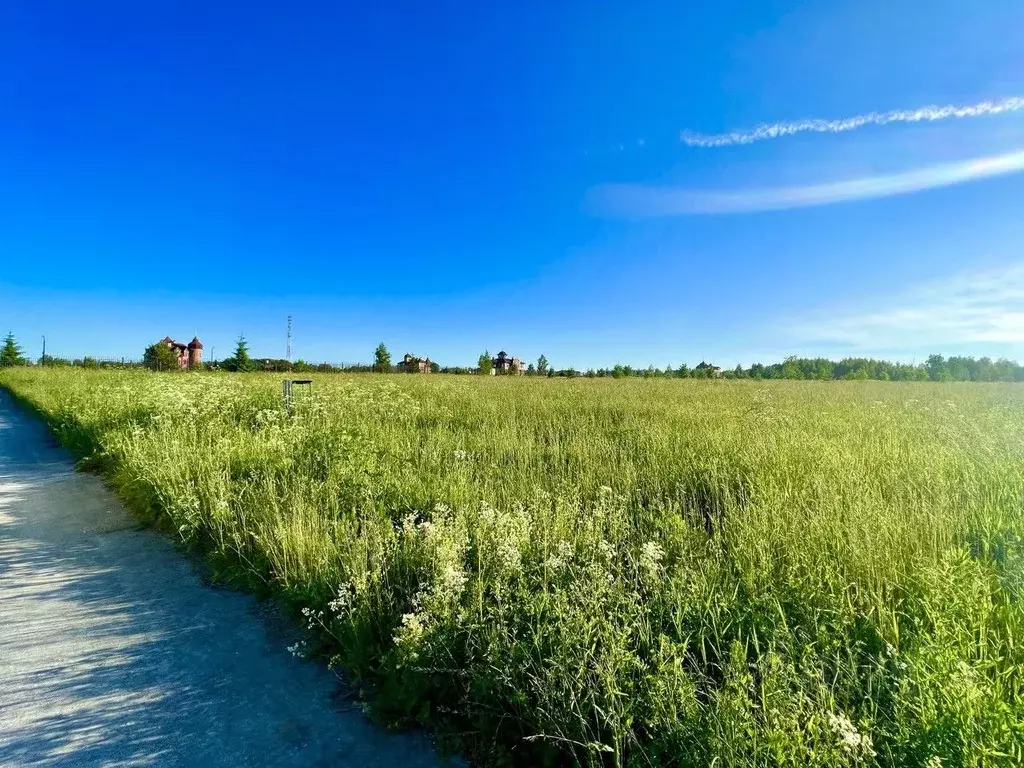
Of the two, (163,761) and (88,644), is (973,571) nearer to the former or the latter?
(163,761)

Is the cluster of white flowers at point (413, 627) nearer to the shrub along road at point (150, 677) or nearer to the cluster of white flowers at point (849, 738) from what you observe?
the shrub along road at point (150, 677)

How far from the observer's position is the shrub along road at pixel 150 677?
211 centimetres

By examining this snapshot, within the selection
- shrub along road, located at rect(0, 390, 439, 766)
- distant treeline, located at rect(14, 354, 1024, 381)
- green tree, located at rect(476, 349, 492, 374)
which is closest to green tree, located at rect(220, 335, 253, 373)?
distant treeline, located at rect(14, 354, 1024, 381)

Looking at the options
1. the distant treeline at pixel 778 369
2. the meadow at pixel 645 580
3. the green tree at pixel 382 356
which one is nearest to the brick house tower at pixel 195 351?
the distant treeline at pixel 778 369

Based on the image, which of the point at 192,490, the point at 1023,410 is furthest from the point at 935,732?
the point at 1023,410

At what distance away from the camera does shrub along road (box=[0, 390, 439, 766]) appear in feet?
6.93

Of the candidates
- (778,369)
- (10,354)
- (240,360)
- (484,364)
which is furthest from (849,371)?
(10,354)

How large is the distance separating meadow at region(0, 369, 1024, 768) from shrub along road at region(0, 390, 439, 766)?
22cm

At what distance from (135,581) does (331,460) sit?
221cm

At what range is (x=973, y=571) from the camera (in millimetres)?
2273

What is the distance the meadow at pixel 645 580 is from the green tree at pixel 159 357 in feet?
167

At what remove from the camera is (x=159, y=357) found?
48781mm

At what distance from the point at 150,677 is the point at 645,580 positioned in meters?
2.83

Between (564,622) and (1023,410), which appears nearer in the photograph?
(564,622)
